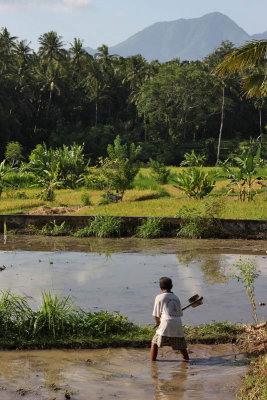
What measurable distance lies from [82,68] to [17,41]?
849 centimetres

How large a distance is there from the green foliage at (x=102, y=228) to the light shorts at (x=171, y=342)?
28.9ft

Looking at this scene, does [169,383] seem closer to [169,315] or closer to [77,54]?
[169,315]

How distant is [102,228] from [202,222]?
7.97 ft

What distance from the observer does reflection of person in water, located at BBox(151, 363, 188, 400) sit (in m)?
5.02

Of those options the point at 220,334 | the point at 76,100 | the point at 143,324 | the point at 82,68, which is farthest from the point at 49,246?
the point at 82,68

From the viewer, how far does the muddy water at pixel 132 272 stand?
26.3 ft

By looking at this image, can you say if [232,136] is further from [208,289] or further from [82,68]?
[208,289]

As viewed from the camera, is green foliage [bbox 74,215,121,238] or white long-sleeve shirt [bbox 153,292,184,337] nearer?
white long-sleeve shirt [bbox 153,292,184,337]

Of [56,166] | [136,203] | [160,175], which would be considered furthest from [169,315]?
[160,175]

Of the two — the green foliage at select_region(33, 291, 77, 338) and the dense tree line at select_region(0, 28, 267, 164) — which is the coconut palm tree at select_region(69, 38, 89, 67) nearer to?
the dense tree line at select_region(0, 28, 267, 164)

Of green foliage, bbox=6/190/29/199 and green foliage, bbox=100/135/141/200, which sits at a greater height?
green foliage, bbox=100/135/141/200

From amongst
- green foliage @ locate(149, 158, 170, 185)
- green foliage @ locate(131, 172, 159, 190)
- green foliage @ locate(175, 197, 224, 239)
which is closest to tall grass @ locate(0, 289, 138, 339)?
green foliage @ locate(175, 197, 224, 239)

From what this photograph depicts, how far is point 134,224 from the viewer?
1478 cm

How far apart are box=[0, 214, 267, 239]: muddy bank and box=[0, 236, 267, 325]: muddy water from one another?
0.56 meters
